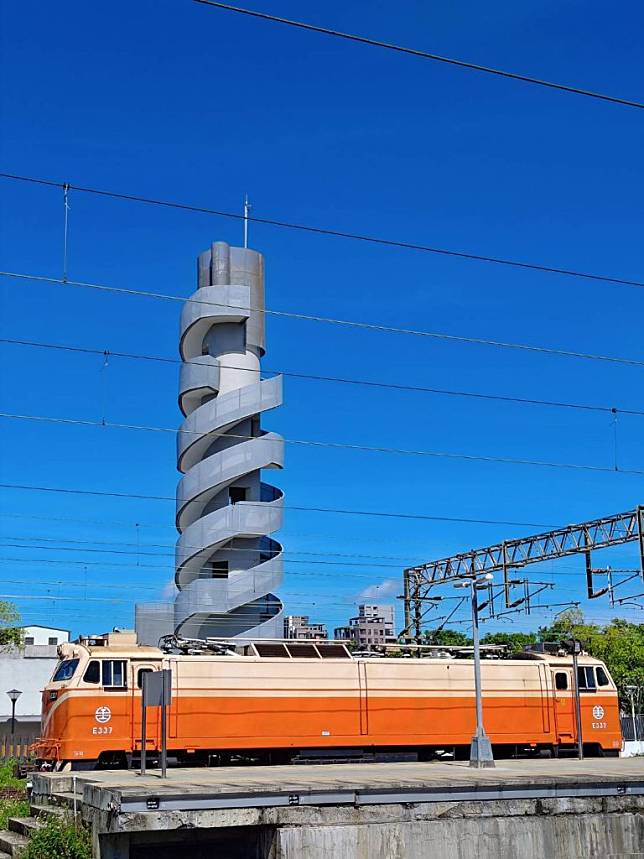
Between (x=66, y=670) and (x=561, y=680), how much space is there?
1659cm

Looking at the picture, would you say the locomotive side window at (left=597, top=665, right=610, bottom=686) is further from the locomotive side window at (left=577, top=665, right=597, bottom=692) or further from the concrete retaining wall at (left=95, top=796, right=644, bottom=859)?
the concrete retaining wall at (left=95, top=796, right=644, bottom=859)

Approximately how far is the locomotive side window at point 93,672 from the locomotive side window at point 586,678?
16508 millimetres

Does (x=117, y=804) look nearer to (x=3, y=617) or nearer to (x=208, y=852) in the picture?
(x=208, y=852)

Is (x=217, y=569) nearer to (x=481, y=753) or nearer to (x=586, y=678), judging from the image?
(x=586, y=678)

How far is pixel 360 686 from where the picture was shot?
31344mm

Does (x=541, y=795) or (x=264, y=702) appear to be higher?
(x=264, y=702)

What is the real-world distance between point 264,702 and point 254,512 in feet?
80.8

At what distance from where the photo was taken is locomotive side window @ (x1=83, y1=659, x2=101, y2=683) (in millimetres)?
28400

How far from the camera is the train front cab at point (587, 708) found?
34031mm

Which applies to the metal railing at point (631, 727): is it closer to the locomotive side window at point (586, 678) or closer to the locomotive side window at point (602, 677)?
the locomotive side window at point (602, 677)

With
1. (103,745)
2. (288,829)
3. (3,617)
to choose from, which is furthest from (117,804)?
(3,617)

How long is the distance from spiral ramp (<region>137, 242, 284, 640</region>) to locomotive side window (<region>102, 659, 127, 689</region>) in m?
23.7

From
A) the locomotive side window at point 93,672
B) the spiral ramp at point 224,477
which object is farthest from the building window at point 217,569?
the locomotive side window at point 93,672

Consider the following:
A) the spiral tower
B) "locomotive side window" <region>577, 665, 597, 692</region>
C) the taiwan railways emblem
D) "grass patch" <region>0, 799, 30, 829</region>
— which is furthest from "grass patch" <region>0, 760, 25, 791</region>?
"locomotive side window" <region>577, 665, 597, 692</region>
